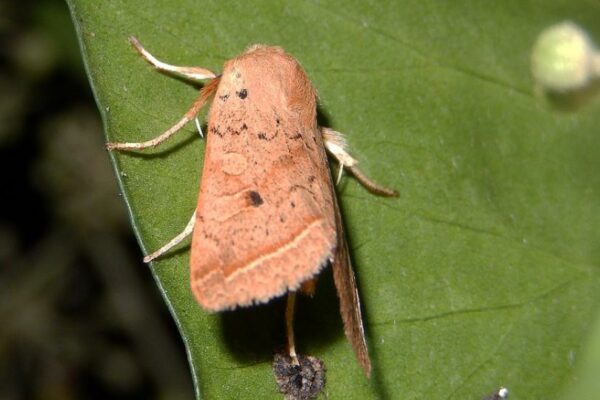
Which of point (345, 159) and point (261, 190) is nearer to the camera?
point (261, 190)

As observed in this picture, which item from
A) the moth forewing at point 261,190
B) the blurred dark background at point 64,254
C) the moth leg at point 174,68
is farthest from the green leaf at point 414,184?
the blurred dark background at point 64,254

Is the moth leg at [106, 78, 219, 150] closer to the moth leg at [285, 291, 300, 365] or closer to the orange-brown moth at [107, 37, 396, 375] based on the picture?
the orange-brown moth at [107, 37, 396, 375]

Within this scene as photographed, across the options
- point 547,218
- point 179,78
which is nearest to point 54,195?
point 179,78

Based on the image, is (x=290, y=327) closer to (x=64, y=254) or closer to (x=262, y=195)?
(x=262, y=195)

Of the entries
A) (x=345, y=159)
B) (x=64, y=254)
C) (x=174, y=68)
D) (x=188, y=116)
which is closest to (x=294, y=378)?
(x=345, y=159)

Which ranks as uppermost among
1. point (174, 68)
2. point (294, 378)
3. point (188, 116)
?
point (174, 68)

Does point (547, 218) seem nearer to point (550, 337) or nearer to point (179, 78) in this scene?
point (550, 337)
